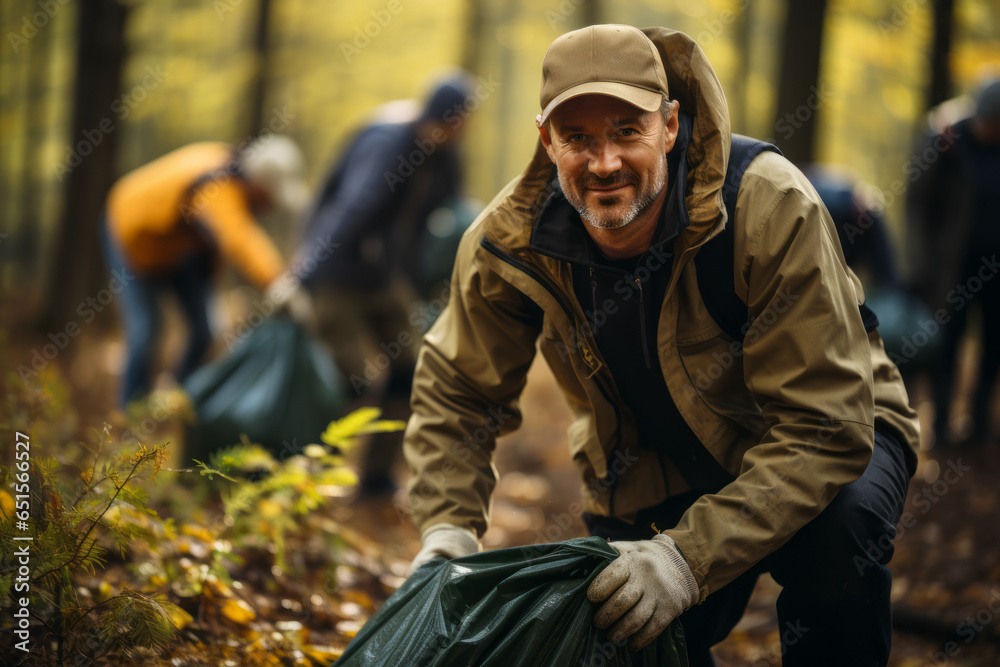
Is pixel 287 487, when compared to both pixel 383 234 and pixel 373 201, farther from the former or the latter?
pixel 383 234

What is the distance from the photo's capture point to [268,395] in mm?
4570

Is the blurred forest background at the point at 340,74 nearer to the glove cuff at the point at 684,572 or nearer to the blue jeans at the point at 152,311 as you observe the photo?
the blue jeans at the point at 152,311

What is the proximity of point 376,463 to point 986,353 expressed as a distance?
4.11m

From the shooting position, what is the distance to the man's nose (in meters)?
2.04

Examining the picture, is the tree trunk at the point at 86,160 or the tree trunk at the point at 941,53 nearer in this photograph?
the tree trunk at the point at 941,53

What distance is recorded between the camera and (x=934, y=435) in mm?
5703

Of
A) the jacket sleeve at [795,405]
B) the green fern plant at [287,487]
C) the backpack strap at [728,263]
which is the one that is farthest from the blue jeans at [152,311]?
the jacket sleeve at [795,405]

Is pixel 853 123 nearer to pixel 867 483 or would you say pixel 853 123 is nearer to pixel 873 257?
pixel 873 257

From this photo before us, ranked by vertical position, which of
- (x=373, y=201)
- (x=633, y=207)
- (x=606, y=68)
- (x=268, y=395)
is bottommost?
(x=268, y=395)

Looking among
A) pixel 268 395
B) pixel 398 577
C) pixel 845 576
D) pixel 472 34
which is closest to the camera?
pixel 845 576

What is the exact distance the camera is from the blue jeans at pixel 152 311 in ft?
17.0

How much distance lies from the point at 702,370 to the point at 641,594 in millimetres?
608

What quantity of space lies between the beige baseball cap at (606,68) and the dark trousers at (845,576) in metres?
1.07

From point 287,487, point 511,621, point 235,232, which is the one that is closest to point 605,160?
point 511,621
